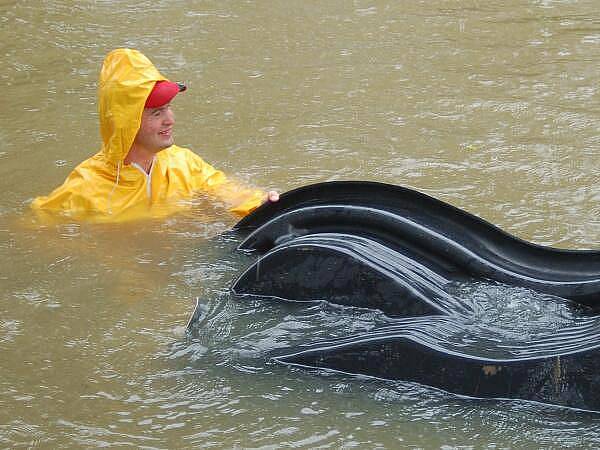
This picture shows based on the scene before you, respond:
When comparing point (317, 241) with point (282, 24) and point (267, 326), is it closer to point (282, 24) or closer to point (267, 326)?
point (267, 326)

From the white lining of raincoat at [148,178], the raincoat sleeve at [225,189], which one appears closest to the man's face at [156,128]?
the white lining of raincoat at [148,178]

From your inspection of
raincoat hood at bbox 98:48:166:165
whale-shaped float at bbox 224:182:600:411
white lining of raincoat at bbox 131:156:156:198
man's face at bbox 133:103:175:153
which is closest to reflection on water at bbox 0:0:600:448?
whale-shaped float at bbox 224:182:600:411

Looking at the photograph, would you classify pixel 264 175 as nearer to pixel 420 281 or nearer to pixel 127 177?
pixel 127 177

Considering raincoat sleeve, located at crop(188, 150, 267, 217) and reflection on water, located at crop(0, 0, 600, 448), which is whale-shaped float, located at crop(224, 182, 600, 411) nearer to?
reflection on water, located at crop(0, 0, 600, 448)

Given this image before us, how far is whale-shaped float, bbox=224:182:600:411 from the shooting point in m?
3.47

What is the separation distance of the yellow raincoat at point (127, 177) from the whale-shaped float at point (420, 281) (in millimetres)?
1021

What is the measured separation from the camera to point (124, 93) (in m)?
4.98

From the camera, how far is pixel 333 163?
6.11 m

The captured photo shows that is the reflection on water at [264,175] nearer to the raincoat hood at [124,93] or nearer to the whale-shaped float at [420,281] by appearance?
the whale-shaped float at [420,281]

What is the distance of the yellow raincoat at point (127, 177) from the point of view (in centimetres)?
500

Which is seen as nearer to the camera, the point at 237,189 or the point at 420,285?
the point at 420,285

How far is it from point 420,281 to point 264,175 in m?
2.28

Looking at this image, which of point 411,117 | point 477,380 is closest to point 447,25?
point 411,117

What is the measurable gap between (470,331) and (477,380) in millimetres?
206
